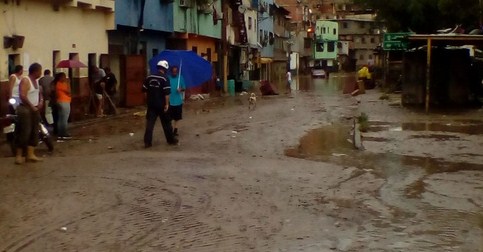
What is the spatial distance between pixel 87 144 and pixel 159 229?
30.1 feet

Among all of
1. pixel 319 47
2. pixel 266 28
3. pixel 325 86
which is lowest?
pixel 325 86

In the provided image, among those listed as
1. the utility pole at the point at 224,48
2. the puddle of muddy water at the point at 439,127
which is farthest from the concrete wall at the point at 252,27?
the puddle of muddy water at the point at 439,127

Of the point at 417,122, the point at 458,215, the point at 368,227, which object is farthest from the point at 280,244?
the point at 417,122

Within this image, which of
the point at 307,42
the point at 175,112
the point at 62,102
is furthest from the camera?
the point at 307,42

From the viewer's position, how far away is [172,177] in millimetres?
12047

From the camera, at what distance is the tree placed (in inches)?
1335

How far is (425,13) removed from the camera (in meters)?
39.2

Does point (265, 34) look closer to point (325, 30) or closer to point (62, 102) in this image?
point (325, 30)

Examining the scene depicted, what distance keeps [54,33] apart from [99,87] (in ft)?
8.12

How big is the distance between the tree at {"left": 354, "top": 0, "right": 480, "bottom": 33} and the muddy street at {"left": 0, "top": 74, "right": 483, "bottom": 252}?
622 inches

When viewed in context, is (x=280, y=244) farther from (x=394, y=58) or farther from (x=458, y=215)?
(x=394, y=58)

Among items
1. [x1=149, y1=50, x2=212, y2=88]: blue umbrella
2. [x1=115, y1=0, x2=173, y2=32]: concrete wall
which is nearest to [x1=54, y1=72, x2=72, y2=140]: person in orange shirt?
[x1=149, y1=50, x2=212, y2=88]: blue umbrella

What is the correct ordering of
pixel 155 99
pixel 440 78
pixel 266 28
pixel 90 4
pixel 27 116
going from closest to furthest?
1. pixel 27 116
2. pixel 155 99
3. pixel 90 4
4. pixel 440 78
5. pixel 266 28

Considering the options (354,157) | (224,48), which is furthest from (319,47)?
(354,157)
